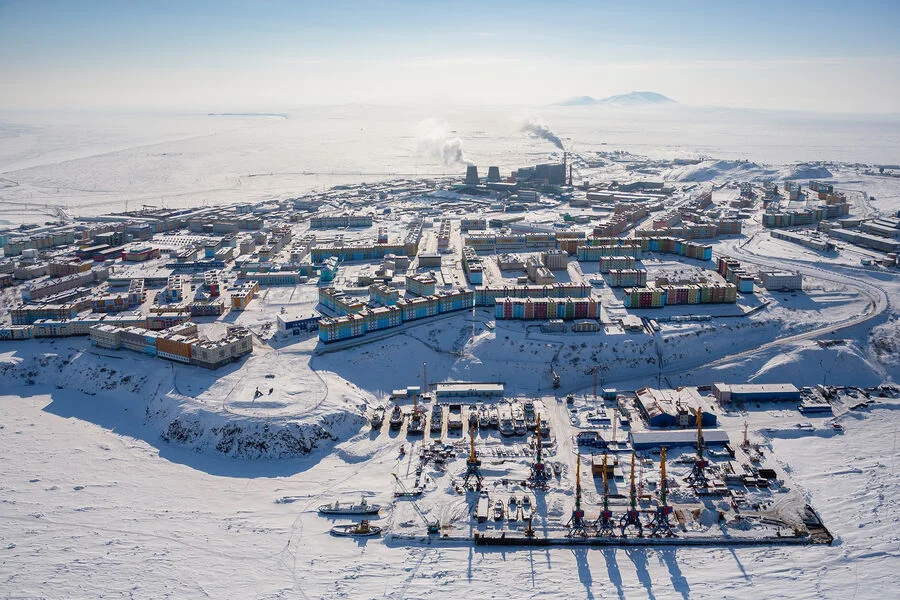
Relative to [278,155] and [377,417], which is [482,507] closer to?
[377,417]

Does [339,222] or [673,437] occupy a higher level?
[339,222]

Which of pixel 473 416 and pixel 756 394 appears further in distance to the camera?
pixel 756 394

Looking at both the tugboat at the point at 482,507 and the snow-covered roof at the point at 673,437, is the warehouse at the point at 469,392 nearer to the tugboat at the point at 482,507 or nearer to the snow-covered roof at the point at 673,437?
the snow-covered roof at the point at 673,437

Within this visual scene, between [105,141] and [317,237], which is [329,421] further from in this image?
[105,141]

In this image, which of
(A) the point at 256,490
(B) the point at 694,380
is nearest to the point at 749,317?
(B) the point at 694,380

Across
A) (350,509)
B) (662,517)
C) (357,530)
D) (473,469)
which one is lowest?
(357,530)

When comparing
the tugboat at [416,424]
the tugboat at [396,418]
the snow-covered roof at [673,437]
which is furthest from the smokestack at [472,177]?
the snow-covered roof at [673,437]

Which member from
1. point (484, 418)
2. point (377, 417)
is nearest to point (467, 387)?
point (484, 418)
